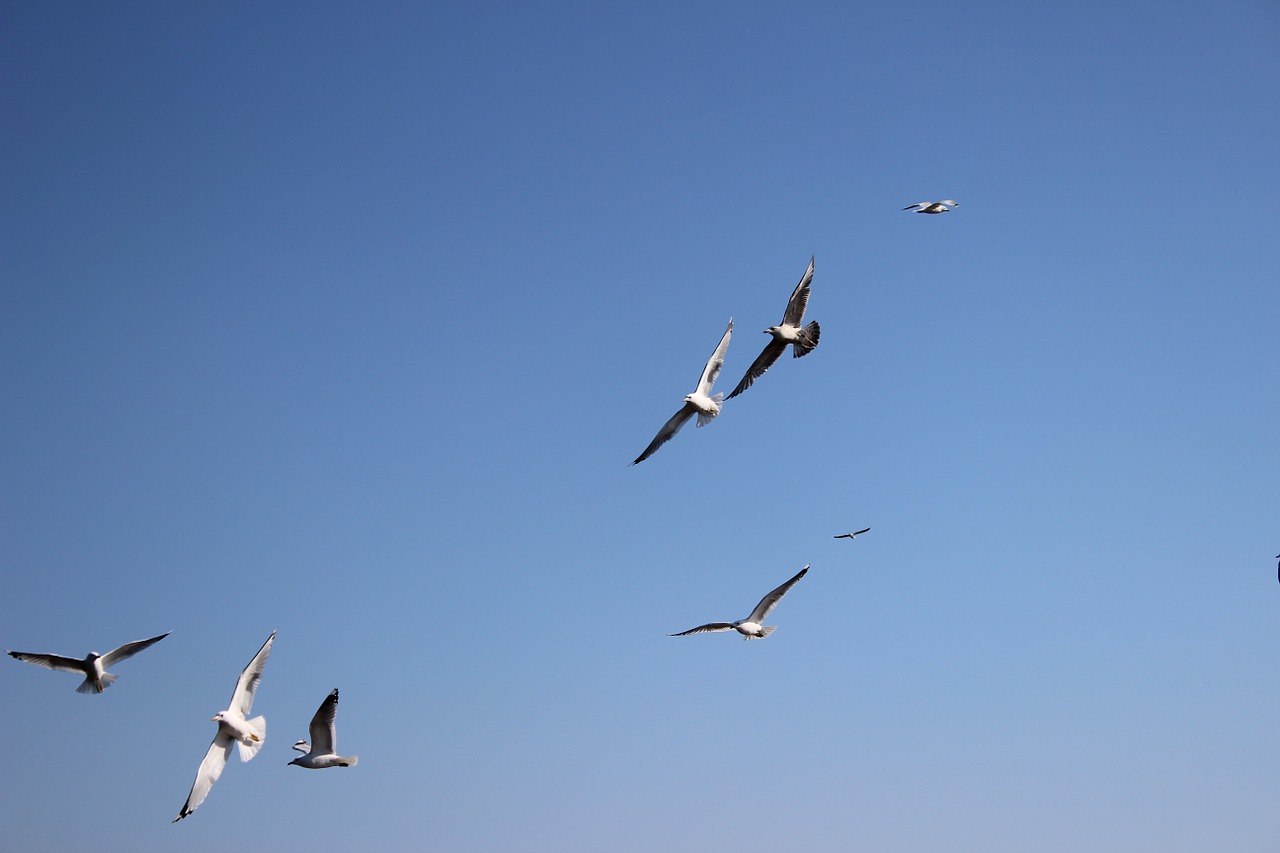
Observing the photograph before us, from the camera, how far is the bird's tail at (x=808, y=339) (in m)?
32.5

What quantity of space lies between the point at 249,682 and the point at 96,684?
5380 millimetres

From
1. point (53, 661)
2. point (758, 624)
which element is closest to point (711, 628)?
point (758, 624)

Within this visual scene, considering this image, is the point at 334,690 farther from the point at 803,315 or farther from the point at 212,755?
the point at 803,315

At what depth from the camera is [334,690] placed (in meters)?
30.1

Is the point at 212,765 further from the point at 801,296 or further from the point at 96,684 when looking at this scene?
the point at 801,296

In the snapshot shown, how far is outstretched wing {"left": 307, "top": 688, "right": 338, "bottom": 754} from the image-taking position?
29.8 m

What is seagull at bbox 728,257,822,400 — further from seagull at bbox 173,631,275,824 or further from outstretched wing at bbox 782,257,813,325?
seagull at bbox 173,631,275,824

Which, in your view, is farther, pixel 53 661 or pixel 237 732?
pixel 53 661

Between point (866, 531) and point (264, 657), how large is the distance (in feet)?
48.5

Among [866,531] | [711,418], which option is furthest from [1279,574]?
[711,418]

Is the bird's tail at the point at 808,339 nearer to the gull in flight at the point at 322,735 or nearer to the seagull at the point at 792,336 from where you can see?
the seagull at the point at 792,336

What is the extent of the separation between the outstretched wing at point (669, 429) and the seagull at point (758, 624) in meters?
4.84

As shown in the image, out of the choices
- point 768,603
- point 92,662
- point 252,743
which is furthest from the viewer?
point 768,603

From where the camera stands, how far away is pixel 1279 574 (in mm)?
25297
